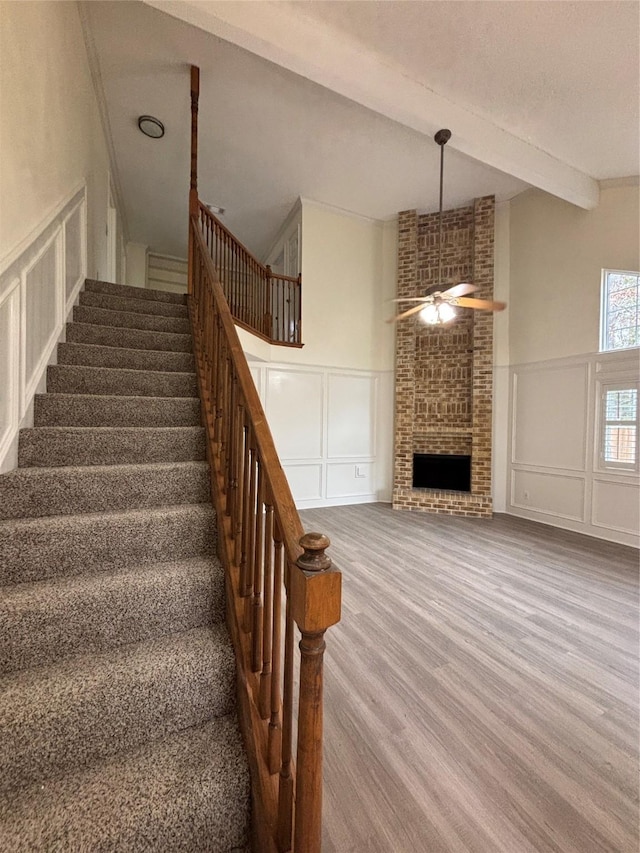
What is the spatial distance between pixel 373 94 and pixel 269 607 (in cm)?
389

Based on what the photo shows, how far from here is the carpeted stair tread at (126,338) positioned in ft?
8.63

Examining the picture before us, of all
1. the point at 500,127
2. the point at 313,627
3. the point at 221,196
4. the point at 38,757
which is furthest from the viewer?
the point at 221,196

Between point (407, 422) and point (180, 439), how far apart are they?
3.99 meters

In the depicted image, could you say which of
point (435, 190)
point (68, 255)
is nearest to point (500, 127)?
point (435, 190)

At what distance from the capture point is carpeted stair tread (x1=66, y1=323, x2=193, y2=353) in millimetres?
2631

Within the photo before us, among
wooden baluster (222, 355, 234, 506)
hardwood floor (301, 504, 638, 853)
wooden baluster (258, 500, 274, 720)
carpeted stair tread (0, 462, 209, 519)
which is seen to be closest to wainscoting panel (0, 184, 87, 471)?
carpeted stair tread (0, 462, 209, 519)

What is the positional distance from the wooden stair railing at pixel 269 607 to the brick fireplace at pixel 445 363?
13.1ft

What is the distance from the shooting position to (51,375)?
2.22 metres

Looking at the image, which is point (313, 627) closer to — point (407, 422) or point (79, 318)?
point (79, 318)

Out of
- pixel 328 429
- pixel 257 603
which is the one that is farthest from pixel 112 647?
pixel 328 429

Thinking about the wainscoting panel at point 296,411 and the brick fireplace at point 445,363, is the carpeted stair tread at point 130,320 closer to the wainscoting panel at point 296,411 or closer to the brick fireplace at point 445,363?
the wainscoting panel at point 296,411

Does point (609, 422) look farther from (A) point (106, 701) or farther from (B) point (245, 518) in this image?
(A) point (106, 701)

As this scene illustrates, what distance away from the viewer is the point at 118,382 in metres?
2.39

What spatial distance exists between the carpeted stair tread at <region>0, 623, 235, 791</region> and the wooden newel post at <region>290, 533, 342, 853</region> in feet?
1.68
